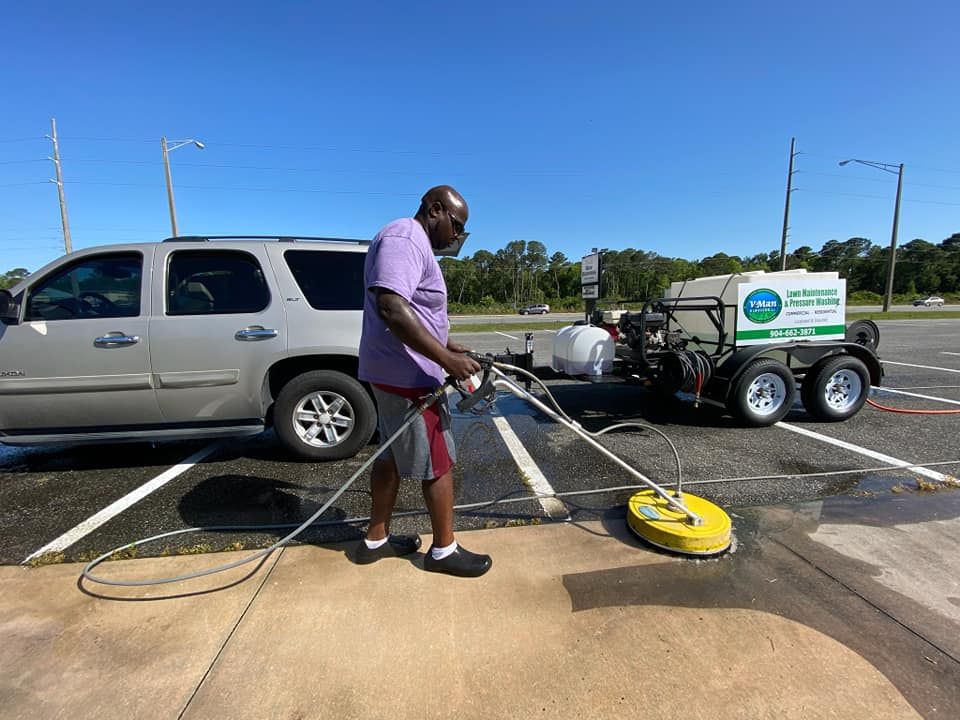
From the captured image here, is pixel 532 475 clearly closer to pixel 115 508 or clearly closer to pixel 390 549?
pixel 390 549

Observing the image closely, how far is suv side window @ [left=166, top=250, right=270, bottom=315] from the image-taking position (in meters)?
3.91

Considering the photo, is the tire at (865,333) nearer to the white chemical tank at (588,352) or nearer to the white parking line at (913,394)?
the white parking line at (913,394)

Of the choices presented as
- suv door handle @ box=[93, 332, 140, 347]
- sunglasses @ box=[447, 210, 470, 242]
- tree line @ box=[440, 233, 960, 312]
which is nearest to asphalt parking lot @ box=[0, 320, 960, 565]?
suv door handle @ box=[93, 332, 140, 347]

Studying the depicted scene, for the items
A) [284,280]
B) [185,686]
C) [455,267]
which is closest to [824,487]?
[185,686]

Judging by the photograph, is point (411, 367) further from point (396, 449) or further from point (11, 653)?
point (11, 653)

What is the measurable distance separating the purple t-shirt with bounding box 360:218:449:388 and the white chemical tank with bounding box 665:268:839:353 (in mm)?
4057

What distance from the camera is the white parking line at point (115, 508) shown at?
9.34 ft

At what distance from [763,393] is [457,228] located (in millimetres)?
4315

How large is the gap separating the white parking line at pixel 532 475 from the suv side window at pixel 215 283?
2.55m

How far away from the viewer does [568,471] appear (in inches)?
155

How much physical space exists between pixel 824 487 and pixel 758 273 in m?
2.58

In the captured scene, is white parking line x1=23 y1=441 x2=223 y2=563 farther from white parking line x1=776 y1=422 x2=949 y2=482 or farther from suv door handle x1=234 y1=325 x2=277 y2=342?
white parking line x1=776 y1=422 x2=949 y2=482

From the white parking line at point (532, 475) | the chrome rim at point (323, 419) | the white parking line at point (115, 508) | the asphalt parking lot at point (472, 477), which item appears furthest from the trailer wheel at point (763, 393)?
the white parking line at point (115, 508)

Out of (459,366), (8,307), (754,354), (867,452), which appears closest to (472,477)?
(459,366)
